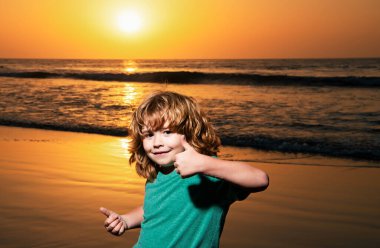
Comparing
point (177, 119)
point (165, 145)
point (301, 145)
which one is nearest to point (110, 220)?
point (165, 145)

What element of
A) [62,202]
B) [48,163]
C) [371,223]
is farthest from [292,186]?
[48,163]

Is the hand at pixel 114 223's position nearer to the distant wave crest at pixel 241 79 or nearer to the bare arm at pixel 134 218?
the bare arm at pixel 134 218

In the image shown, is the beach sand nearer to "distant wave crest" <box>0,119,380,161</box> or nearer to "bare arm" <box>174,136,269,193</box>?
"distant wave crest" <box>0,119,380,161</box>

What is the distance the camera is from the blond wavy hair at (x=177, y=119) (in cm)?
209

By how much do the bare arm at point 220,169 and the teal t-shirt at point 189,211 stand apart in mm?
211

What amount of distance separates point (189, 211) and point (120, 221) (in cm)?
39

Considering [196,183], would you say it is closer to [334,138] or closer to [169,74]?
[334,138]

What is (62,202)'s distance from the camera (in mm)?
5324

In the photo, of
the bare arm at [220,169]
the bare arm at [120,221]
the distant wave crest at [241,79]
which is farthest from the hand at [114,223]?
the distant wave crest at [241,79]

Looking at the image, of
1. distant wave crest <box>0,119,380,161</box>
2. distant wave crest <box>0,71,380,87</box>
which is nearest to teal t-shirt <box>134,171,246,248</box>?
distant wave crest <box>0,119,380,161</box>

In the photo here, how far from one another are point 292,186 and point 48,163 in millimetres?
3201

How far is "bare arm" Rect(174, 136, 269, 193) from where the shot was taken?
1.78 metres

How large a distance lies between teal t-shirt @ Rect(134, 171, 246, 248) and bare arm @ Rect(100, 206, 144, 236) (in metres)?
0.19

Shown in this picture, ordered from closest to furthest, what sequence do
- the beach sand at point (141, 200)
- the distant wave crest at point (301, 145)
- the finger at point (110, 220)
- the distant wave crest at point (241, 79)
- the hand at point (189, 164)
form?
the hand at point (189, 164), the finger at point (110, 220), the beach sand at point (141, 200), the distant wave crest at point (301, 145), the distant wave crest at point (241, 79)
